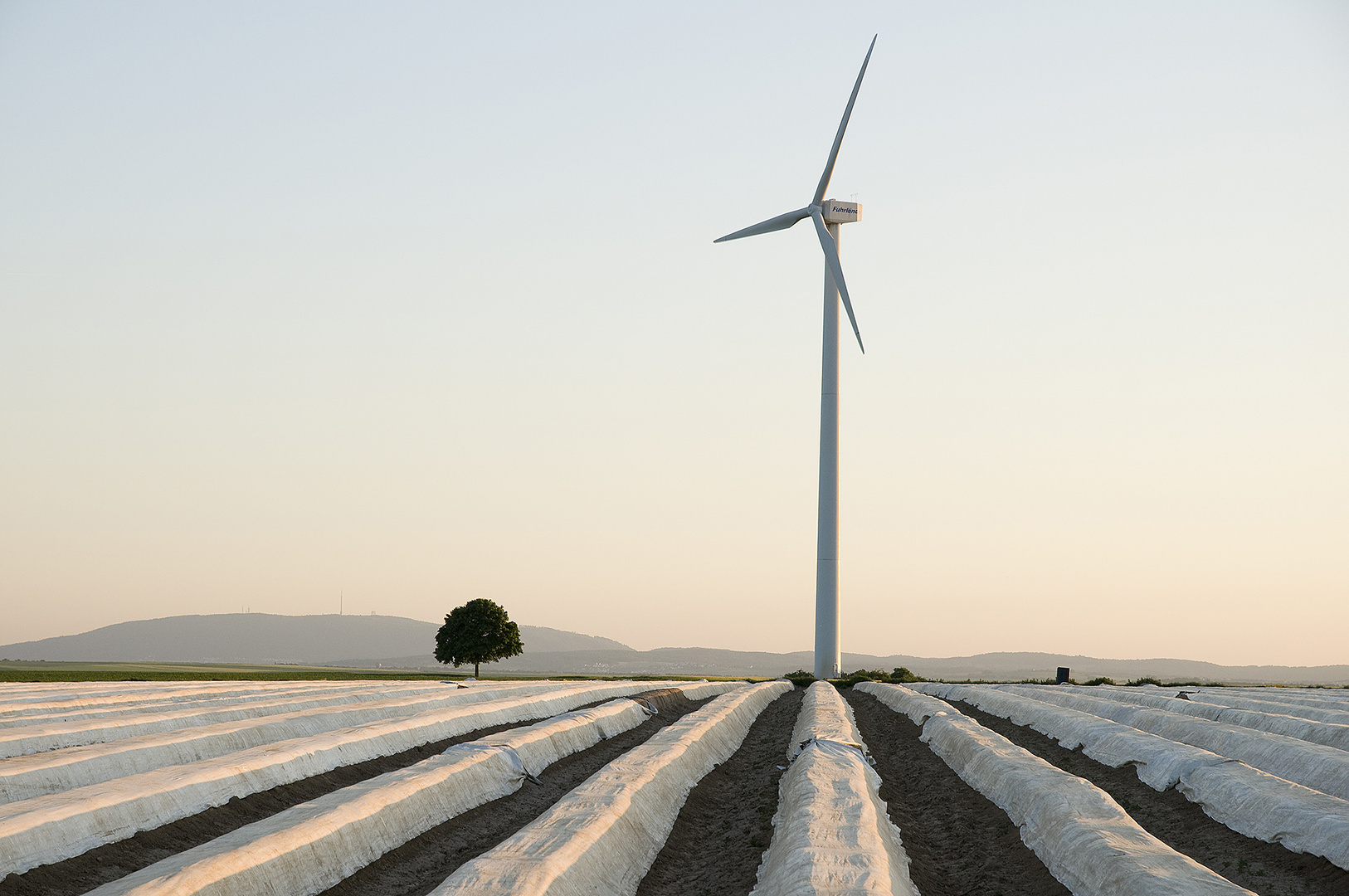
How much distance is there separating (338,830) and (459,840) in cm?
202

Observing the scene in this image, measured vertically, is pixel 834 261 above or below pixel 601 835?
above

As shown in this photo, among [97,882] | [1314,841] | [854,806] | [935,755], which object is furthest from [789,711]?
[97,882]

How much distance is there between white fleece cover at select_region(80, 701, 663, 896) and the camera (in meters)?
9.11

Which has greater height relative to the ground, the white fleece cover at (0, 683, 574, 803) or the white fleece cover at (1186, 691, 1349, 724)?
the white fleece cover at (1186, 691, 1349, 724)

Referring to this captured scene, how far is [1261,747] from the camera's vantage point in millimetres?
15695

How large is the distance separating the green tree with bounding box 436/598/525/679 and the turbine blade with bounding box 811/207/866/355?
116 ft

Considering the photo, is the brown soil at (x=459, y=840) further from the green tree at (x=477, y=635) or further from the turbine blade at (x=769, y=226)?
the green tree at (x=477, y=635)

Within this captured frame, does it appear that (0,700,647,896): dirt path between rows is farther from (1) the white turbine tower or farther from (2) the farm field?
(1) the white turbine tower

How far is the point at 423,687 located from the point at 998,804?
2520 centimetres

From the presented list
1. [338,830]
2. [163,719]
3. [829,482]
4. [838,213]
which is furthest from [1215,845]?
[838,213]

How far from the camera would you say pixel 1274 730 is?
20.2 meters

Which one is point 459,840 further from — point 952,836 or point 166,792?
point 952,836

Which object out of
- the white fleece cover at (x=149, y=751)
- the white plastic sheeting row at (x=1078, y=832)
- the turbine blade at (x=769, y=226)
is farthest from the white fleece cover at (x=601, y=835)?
the turbine blade at (x=769, y=226)

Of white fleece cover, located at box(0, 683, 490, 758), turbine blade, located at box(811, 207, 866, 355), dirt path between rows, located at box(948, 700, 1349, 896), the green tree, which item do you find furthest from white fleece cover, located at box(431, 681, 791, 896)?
the green tree
